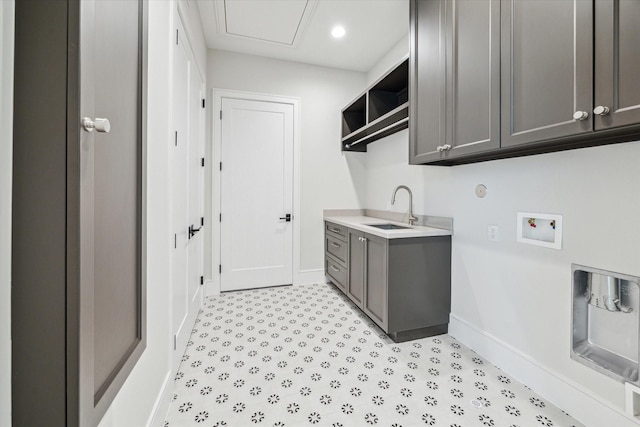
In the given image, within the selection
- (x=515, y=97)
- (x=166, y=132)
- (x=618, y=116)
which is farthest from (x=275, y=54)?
(x=618, y=116)

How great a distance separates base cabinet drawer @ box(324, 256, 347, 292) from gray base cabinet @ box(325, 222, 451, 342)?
0.55 metres

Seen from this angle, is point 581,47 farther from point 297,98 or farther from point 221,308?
point 221,308

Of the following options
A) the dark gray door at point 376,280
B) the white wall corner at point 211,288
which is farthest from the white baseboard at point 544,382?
the white wall corner at point 211,288

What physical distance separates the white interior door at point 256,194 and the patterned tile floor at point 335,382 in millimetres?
942

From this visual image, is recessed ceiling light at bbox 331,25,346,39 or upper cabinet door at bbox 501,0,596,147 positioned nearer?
upper cabinet door at bbox 501,0,596,147

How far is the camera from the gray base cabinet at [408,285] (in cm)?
218

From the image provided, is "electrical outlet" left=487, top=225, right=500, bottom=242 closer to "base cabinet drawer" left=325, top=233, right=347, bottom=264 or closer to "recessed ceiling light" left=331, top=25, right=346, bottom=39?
"base cabinet drawer" left=325, top=233, right=347, bottom=264

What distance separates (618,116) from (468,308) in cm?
158

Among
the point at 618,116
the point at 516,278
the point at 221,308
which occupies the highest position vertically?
the point at 618,116

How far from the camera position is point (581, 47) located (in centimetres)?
115

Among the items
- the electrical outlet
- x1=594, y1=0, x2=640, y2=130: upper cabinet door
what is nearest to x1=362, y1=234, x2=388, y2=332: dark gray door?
the electrical outlet

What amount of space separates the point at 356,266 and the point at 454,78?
174 cm

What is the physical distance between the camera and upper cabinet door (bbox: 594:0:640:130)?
100 centimetres

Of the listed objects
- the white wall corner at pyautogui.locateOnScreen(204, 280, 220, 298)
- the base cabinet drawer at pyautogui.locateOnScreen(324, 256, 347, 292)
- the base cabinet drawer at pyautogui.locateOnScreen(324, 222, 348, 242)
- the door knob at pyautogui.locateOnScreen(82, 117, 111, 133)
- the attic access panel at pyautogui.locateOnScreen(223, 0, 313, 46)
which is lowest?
the white wall corner at pyautogui.locateOnScreen(204, 280, 220, 298)
